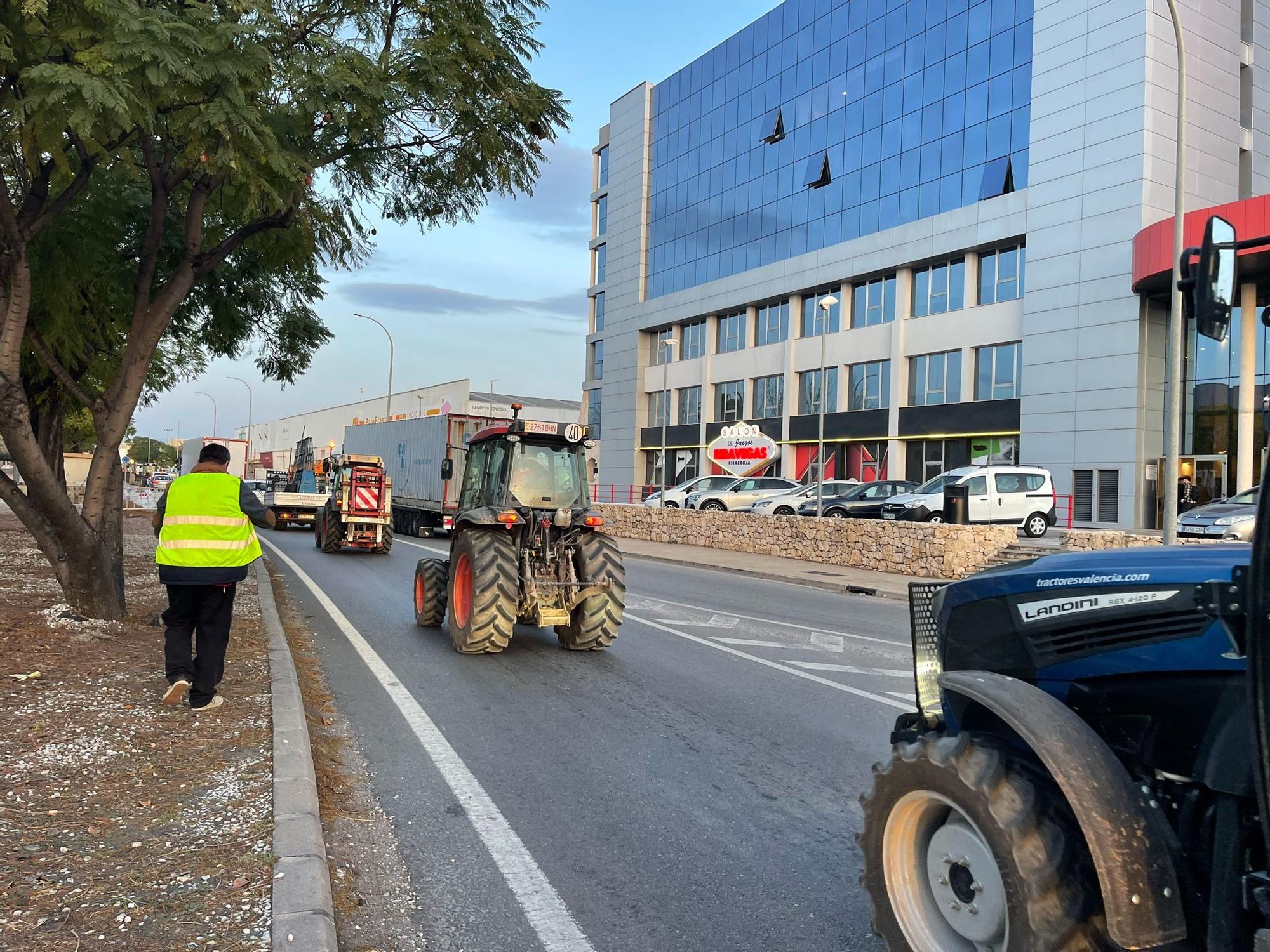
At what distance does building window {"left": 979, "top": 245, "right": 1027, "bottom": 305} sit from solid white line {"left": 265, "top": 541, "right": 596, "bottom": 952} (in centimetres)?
3329

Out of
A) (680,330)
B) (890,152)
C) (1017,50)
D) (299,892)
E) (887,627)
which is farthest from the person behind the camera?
(680,330)

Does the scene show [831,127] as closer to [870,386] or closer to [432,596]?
[870,386]

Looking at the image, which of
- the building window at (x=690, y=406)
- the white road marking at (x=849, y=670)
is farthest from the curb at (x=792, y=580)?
the building window at (x=690, y=406)

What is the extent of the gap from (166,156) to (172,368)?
19.1 m

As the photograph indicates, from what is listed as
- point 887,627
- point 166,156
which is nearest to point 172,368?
point 166,156

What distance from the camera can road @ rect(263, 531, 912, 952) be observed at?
371 cm

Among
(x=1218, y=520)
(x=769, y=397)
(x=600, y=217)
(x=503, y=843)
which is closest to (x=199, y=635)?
(x=503, y=843)

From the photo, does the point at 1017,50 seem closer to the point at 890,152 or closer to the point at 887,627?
the point at 890,152

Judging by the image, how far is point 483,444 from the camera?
10.4 metres

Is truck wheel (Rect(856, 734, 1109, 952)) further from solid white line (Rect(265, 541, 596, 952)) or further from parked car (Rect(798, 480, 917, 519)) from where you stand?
parked car (Rect(798, 480, 917, 519))

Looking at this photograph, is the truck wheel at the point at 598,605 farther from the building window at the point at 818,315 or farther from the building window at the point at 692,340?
the building window at the point at 692,340

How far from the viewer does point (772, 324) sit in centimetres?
4734

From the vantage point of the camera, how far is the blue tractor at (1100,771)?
2.34m

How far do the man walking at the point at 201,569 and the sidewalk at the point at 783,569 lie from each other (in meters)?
12.1
